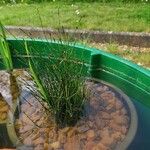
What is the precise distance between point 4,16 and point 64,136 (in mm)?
3480

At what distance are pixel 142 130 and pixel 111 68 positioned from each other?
0.67 metres

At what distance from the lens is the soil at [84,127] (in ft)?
10.6

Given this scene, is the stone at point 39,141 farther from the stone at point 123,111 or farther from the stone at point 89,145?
the stone at point 123,111

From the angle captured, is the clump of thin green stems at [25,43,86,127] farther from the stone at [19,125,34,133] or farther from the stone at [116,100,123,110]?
the stone at [116,100,123,110]

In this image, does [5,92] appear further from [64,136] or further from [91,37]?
[91,37]

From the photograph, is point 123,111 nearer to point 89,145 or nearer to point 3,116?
point 89,145

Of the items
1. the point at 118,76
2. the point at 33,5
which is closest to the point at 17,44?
the point at 118,76

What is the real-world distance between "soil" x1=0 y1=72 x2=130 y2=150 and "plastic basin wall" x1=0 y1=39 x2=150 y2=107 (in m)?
0.12

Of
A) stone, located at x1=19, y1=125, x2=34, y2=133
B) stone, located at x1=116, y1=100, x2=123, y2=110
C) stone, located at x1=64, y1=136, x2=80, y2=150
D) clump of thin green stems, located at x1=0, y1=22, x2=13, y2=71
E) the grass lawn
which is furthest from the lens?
the grass lawn

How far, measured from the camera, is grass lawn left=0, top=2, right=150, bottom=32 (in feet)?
18.1

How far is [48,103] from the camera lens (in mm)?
3197

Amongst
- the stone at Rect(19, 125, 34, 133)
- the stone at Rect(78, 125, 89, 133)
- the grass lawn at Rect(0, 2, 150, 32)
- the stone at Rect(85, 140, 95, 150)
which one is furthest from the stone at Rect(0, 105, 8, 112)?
the grass lawn at Rect(0, 2, 150, 32)

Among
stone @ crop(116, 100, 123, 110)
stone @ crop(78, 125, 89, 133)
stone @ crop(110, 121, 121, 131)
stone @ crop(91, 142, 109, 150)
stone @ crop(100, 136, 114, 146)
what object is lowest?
stone @ crop(91, 142, 109, 150)

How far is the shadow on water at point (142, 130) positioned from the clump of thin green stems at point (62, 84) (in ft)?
1.45
